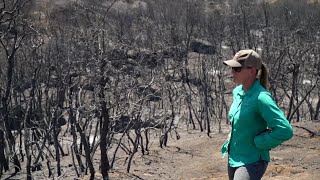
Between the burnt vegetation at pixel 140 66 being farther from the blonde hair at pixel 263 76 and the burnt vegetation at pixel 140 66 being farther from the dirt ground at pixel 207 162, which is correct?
the blonde hair at pixel 263 76

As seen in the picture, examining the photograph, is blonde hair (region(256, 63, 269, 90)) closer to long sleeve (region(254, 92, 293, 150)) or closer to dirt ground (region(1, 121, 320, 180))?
long sleeve (region(254, 92, 293, 150))

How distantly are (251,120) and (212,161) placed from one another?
7.63 meters

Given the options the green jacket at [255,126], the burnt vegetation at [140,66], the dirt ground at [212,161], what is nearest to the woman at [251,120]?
the green jacket at [255,126]

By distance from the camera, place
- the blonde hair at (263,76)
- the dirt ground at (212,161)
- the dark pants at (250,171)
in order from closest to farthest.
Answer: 1. the dark pants at (250,171)
2. the blonde hair at (263,76)
3. the dirt ground at (212,161)

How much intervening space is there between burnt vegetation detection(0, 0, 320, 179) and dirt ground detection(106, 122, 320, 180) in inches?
31.6

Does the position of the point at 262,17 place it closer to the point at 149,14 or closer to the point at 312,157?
the point at 149,14

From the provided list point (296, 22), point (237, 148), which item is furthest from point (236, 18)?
point (237, 148)

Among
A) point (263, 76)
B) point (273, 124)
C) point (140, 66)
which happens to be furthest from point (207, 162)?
point (273, 124)

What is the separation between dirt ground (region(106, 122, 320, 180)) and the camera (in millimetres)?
9102

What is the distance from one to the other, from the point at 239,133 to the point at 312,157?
7.00 metres

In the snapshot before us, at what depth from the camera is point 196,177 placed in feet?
31.2

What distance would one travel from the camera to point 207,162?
1091 centimetres

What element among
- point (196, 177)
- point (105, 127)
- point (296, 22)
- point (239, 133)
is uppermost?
point (296, 22)

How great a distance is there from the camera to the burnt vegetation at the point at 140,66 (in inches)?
535
